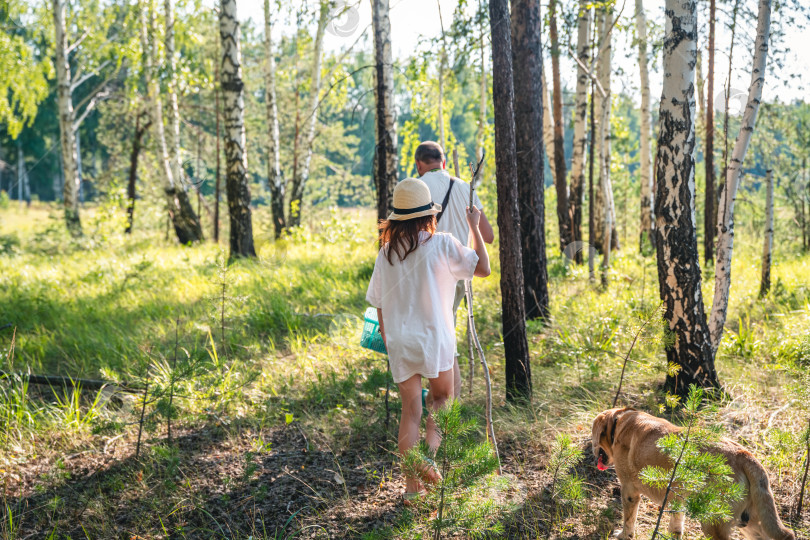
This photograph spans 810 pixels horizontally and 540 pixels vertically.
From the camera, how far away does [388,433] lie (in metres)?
4.04

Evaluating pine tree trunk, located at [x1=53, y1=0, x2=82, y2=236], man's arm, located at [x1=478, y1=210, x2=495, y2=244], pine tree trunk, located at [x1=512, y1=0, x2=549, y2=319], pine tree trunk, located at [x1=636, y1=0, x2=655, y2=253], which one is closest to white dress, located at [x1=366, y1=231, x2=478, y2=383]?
man's arm, located at [x1=478, y1=210, x2=495, y2=244]

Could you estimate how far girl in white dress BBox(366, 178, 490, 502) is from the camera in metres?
2.93

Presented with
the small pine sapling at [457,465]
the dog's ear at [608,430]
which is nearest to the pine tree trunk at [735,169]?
the dog's ear at [608,430]

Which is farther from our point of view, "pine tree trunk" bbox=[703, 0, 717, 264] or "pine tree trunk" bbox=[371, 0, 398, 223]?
"pine tree trunk" bbox=[703, 0, 717, 264]

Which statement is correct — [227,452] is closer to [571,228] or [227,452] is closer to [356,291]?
[356,291]

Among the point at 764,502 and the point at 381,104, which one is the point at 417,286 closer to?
the point at 764,502

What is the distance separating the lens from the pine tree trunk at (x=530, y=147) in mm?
5578

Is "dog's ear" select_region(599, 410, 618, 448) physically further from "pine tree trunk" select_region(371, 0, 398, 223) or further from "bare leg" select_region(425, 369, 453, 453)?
"pine tree trunk" select_region(371, 0, 398, 223)

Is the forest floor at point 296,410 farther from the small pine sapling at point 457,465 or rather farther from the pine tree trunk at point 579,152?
the pine tree trunk at point 579,152

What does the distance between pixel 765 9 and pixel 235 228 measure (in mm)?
8452

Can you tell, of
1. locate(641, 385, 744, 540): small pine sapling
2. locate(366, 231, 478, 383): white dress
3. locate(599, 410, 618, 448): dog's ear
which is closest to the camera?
locate(641, 385, 744, 540): small pine sapling

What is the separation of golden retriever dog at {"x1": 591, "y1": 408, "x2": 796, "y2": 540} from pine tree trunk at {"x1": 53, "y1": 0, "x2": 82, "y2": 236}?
13.7m

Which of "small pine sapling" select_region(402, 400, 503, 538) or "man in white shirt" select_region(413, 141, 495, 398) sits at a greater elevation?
"man in white shirt" select_region(413, 141, 495, 398)

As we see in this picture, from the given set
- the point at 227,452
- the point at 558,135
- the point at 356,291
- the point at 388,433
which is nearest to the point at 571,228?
the point at 558,135
